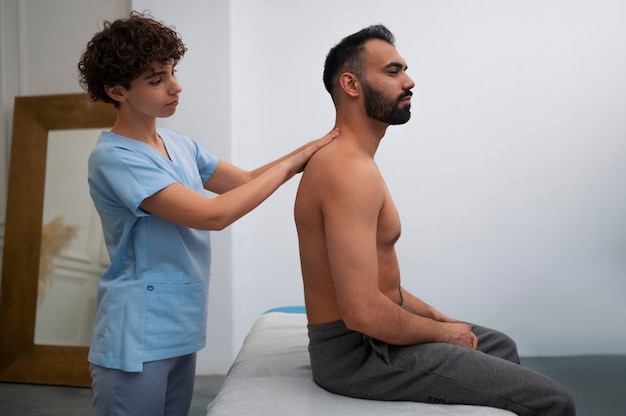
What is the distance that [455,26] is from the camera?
13.0 feet

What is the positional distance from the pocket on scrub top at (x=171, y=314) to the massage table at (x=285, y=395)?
0.55 ft

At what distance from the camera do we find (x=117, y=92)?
69.3 inches

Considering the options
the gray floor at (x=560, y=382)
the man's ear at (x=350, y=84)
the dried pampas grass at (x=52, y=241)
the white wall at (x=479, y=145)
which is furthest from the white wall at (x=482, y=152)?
the man's ear at (x=350, y=84)

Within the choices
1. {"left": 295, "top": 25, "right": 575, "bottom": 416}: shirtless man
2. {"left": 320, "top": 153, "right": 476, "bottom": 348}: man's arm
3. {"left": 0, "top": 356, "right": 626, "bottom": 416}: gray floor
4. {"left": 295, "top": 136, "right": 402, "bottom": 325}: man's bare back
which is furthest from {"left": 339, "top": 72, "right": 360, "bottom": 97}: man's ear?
{"left": 0, "top": 356, "right": 626, "bottom": 416}: gray floor

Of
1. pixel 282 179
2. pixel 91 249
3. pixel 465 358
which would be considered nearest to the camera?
pixel 465 358

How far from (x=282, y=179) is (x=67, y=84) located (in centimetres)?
270

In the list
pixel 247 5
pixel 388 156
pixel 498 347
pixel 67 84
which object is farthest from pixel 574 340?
pixel 67 84

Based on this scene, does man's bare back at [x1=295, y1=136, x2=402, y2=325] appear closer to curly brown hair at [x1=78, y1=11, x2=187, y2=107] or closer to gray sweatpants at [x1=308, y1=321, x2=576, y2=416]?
gray sweatpants at [x1=308, y1=321, x2=576, y2=416]

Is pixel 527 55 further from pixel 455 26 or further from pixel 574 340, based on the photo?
pixel 574 340

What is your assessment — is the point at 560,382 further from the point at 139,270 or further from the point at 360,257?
the point at 139,270

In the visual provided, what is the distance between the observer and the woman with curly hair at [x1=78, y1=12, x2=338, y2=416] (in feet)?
5.57

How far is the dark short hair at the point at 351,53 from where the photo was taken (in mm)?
1795

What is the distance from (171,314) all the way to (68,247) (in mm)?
2326

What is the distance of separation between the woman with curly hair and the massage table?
20cm
